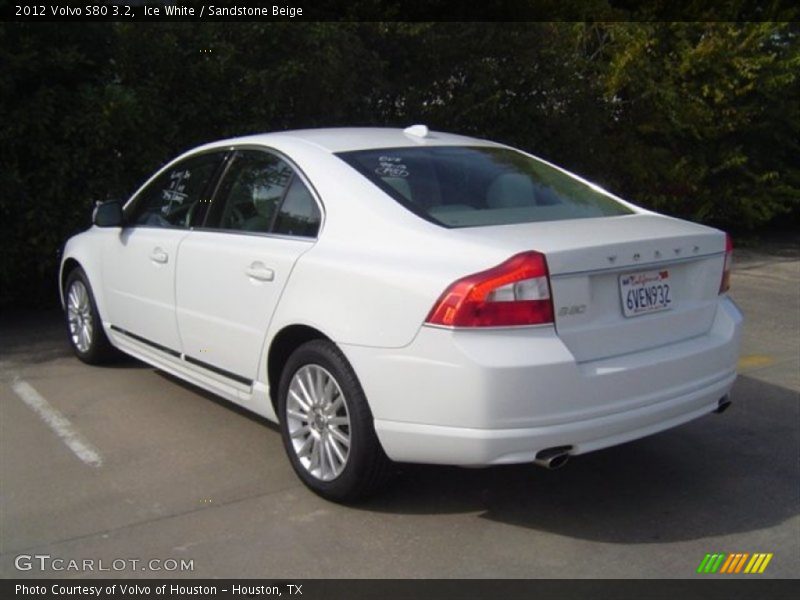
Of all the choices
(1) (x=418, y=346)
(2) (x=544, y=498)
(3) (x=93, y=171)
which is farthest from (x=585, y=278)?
(3) (x=93, y=171)

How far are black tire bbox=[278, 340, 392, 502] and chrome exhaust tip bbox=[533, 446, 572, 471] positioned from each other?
2.31 ft

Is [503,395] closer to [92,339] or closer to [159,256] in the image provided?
[159,256]

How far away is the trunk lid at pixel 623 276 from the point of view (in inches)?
150

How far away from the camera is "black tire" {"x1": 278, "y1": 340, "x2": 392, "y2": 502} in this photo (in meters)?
4.03

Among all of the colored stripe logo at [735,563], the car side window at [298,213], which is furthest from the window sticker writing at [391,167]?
the colored stripe logo at [735,563]

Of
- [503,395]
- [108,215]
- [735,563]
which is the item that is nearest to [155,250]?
[108,215]

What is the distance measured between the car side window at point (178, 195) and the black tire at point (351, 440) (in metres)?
1.49

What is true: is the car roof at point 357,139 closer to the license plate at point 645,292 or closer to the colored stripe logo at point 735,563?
the license plate at point 645,292

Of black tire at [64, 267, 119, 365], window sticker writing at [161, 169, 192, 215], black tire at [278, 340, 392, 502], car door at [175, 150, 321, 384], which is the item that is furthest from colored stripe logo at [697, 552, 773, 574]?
black tire at [64, 267, 119, 365]

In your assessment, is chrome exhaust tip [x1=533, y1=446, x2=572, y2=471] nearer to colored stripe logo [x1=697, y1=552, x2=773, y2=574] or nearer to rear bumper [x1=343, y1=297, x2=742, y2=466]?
rear bumper [x1=343, y1=297, x2=742, y2=466]
